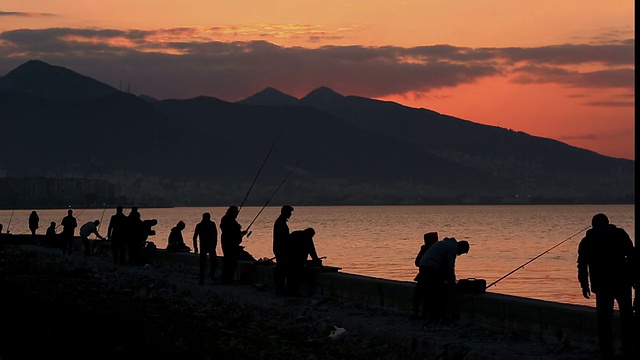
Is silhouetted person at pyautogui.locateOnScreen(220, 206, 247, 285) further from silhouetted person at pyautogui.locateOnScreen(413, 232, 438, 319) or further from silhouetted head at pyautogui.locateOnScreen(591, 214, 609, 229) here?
silhouetted head at pyautogui.locateOnScreen(591, 214, 609, 229)

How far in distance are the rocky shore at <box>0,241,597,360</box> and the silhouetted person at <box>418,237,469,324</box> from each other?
326 millimetres

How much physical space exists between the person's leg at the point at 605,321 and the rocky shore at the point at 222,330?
0.34 m

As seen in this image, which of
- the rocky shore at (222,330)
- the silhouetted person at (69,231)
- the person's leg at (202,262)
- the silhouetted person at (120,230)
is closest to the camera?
the rocky shore at (222,330)

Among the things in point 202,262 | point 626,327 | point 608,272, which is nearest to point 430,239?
point 608,272

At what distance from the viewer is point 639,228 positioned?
34.4 feet

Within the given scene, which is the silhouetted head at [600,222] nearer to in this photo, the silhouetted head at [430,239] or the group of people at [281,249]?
the silhouetted head at [430,239]

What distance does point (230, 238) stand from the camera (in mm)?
20984

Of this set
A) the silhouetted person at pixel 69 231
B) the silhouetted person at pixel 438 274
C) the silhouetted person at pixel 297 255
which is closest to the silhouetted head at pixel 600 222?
the silhouetted person at pixel 438 274

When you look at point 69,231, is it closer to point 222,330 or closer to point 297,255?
point 297,255

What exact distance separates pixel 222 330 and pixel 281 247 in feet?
11.2

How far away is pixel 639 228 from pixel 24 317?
307 inches

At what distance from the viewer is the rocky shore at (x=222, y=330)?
12.4 meters

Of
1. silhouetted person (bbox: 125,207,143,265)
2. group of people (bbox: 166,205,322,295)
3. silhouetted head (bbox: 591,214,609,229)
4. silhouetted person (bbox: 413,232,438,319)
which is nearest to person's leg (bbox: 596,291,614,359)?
silhouetted head (bbox: 591,214,609,229)

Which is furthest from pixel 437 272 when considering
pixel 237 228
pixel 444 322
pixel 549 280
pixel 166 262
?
pixel 549 280
